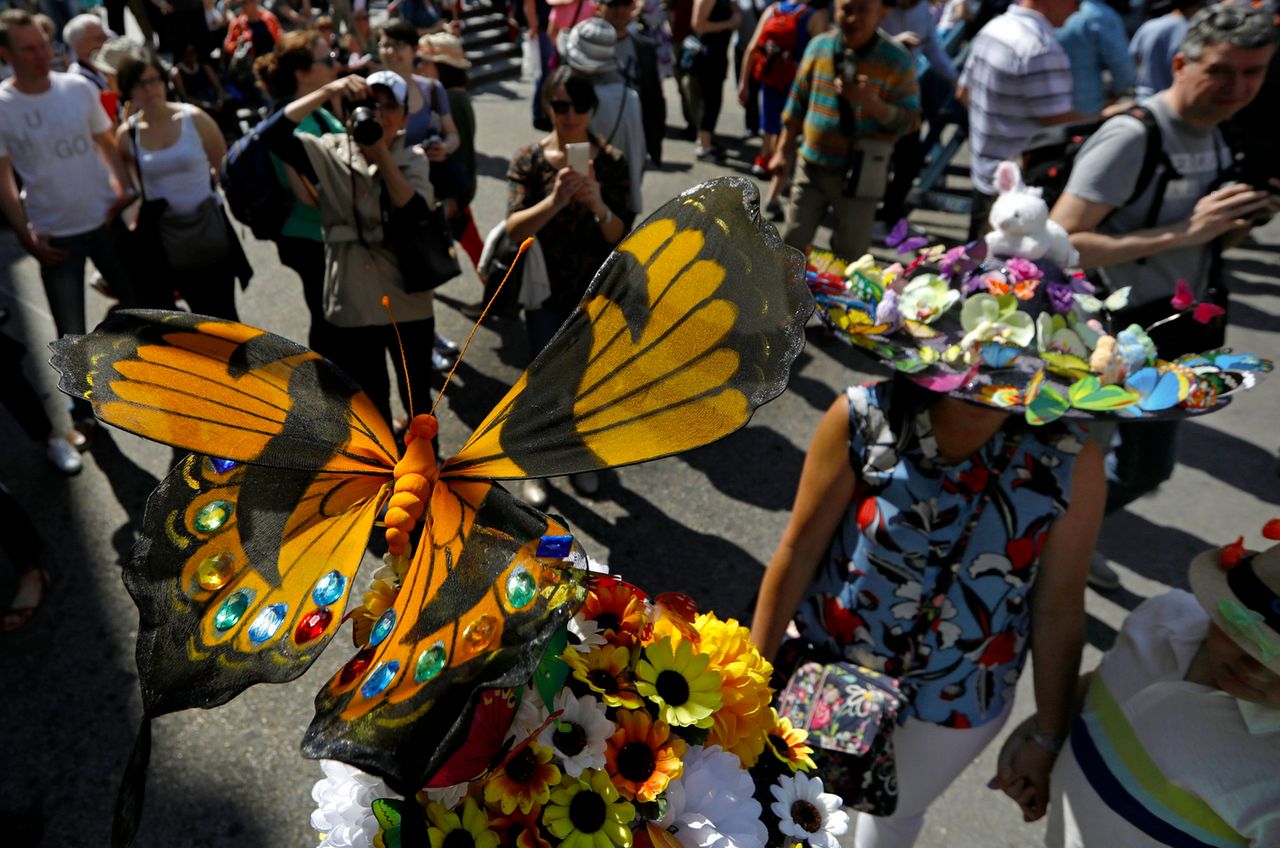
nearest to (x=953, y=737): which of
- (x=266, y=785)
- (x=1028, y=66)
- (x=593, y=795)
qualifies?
(x=593, y=795)

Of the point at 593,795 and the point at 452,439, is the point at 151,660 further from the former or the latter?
the point at 452,439

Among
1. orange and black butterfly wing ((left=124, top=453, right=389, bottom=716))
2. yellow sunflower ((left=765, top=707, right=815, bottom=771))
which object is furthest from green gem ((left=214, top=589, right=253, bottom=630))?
yellow sunflower ((left=765, top=707, right=815, bottom=771))

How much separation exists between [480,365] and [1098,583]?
3.26 m

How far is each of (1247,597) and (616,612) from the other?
106cm

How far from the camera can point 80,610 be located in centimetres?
341

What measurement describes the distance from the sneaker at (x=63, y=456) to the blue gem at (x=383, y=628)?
3645mm

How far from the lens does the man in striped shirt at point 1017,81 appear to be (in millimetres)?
4371

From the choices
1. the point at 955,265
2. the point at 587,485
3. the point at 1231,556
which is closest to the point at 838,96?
the point at 587,485

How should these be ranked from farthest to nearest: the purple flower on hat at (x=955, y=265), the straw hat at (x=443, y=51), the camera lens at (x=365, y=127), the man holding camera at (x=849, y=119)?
the straw hat at (x=443, y=51) < the man holding camera at (x=849, y=119) < the camera lens at (x=365, y=127) < the purple flower on hat at (x=955, y=265)

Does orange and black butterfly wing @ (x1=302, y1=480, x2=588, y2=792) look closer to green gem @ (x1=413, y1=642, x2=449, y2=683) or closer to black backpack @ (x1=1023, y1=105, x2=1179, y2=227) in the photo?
green gem @ (x1=413, y1=642, x2=449, y2=683)

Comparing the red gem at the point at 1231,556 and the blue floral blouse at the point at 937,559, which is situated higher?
the red gem at the point at 1231,556

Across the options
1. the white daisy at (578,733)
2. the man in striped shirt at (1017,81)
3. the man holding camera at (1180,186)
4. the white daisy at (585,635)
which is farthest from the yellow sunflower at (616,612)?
the man in striped shirt at (1017,81)

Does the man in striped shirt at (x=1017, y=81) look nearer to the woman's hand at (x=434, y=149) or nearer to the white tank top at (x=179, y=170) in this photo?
the woman's hand at (x=434, y=149)

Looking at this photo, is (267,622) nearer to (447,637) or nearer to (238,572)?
(238,572)
